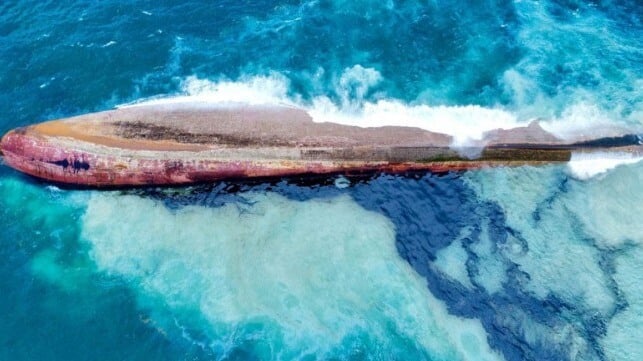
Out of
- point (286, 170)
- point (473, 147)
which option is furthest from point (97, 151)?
point (473, 147)

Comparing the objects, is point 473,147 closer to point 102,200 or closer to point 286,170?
point 286,170

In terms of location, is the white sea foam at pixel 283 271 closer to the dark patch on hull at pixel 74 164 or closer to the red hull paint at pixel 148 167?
the red hull paint at pixel 148 167

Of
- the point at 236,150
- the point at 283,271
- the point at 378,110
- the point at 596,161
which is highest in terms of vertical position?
the point at 378,110

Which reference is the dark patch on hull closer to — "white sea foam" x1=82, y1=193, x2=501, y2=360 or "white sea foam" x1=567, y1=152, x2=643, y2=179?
"white sea foam" x1=82, y1=193, x2=501, y2=360

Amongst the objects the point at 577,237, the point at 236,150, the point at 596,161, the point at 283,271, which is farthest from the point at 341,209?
the point at 596,161

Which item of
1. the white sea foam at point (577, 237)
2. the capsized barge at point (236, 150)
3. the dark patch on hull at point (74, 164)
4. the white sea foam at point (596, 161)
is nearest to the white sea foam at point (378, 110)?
the capsized barge at point (236, 150)

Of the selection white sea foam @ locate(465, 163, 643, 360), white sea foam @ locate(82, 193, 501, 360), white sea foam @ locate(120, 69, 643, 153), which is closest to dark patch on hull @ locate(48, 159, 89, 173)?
white sea foam @ locate(82, 193, 501, 360)

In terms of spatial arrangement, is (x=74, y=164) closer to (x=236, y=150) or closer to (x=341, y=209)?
(x=236, y=150)
